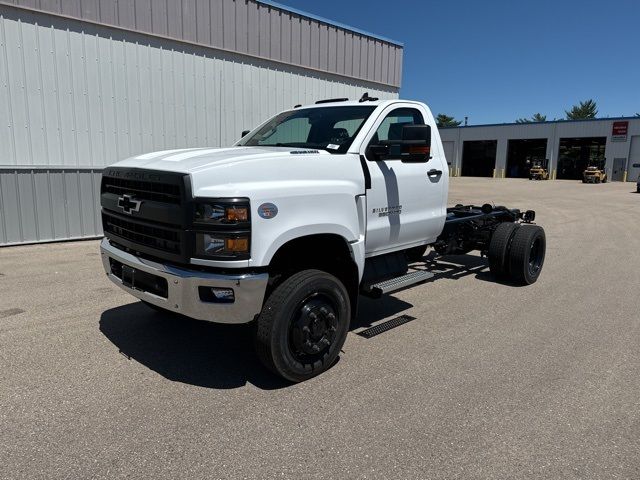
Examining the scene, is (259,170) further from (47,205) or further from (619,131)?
(619,131)

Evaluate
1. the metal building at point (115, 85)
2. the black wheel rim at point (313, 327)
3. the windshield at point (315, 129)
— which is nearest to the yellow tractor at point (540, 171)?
the metal building at point (115, 85)

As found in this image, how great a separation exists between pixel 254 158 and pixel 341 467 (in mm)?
2127

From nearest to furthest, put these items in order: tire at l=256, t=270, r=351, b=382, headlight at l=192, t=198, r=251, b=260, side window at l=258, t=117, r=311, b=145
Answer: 1. headlight at l=192, t=198, r=251, b=260
2. tire at l=256, t=270, r=351, b=382
3. side window at l=258, t=117, r=311, b=145

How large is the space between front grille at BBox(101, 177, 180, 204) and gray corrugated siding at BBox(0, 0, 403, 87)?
22.5ft

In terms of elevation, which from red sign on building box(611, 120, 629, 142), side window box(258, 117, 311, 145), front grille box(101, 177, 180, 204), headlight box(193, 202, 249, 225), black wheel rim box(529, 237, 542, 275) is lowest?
black wheel rim box(529, 237, 542, 275)

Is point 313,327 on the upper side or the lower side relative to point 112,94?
lower

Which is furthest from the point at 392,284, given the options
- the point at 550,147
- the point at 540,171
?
the point at 550,147

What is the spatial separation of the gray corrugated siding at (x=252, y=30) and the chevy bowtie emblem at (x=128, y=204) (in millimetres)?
7186

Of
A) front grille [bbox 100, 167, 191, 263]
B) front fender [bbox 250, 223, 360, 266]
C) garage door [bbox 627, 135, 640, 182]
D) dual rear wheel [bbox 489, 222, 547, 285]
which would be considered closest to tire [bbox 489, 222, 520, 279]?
dual rear wheel [bbox 489, 222, 547, 285]

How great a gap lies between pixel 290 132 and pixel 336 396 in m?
2.82

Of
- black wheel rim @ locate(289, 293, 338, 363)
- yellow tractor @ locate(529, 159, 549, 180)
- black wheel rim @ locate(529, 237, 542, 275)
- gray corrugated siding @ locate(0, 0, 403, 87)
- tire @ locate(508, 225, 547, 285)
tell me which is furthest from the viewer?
yellow tractor @ locate(529, 159, 549, 180)

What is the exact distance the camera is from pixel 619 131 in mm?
42188

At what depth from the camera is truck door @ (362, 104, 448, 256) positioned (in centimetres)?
441

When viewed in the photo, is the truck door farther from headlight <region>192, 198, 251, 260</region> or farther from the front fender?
headlight <region>192, 198, 251, 260</region>
